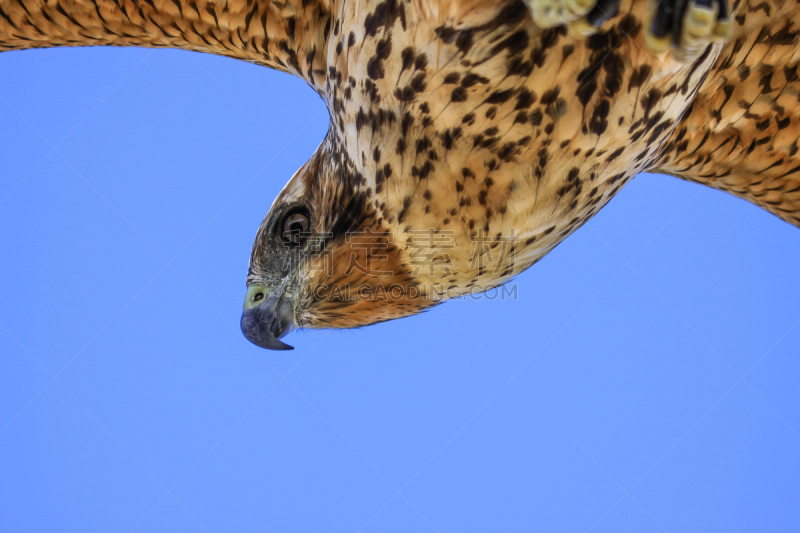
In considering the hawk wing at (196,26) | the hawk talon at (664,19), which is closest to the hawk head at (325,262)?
the hawk wing at (196,26)

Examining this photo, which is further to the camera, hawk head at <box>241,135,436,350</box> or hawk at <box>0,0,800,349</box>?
hawk head at <box>241,135,436,350</box>

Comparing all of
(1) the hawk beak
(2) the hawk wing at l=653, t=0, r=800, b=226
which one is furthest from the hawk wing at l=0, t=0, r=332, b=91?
(2) the hawk wing at l=653, t=0, r=800, b=226

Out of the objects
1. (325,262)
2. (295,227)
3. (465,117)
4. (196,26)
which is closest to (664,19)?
(465,117)

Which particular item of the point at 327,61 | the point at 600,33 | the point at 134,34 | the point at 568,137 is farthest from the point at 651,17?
the point at 134,34

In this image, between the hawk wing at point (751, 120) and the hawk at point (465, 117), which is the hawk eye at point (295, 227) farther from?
the hawk wing at point (751, 120)

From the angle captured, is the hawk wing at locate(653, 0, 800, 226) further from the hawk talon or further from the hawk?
the hawk talon

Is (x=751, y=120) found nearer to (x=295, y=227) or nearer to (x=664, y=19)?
(x=664, y=19)

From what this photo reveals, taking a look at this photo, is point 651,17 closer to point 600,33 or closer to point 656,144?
point 600,33
